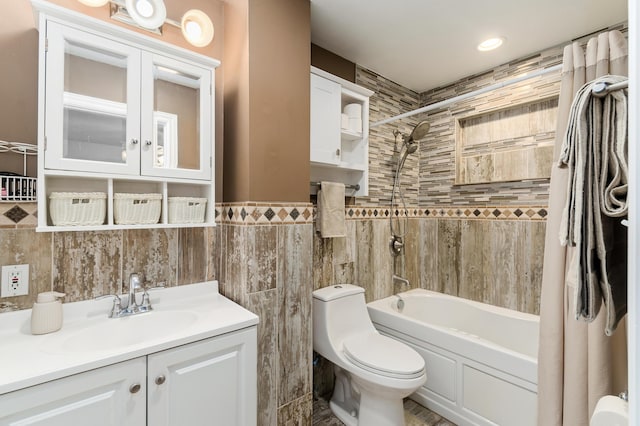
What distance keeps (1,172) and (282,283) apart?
4.07ft

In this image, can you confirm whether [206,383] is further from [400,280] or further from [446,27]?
[446,27]

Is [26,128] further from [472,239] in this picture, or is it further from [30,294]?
[472,239]

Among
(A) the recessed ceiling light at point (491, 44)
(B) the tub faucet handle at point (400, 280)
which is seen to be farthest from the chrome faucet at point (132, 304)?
(A) the recessed ceiling light at point (491, 44)

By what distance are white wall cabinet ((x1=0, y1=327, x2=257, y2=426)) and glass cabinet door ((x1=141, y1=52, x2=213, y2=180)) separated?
80 centimetres

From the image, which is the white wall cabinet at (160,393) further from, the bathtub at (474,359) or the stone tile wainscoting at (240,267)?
the bathtub at (474,359)

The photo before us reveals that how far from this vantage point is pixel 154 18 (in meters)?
1.36

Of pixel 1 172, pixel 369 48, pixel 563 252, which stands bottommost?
pixel 563 252

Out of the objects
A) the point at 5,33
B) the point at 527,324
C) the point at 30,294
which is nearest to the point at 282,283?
the point at 30,294

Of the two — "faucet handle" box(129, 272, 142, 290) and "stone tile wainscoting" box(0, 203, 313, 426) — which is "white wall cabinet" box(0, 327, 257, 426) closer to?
"stone tile wainscoting" box(0, 203, 313, 426)

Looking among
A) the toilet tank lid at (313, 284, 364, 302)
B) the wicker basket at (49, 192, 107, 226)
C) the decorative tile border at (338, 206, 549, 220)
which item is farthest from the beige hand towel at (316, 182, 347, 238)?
the wicker basket at (49, 192, 107, 226)

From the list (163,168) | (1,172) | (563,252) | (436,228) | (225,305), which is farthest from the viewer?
(436,228)

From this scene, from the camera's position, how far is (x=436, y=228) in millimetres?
2828

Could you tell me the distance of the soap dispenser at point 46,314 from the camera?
3.69 feet

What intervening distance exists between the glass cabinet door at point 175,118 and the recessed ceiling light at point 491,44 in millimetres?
1947
